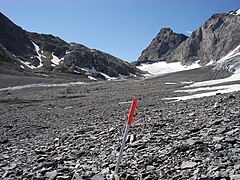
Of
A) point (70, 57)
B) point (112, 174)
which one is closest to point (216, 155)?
point (112, 174)

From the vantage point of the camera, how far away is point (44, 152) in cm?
1034

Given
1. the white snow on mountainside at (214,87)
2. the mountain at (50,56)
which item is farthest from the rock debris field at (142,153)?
the mountain at (50,56)

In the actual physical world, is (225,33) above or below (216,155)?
above

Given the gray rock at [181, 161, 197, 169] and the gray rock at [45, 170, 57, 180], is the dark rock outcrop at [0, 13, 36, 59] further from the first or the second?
the gray rock at [181, 161, 197, 169]

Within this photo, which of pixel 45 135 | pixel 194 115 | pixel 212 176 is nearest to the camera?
pixel 212 176

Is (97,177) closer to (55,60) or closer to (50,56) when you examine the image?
(55,60)

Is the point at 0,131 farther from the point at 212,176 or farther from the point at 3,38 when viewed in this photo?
the point at 3,38

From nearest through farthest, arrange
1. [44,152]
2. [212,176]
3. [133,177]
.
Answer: [212,176], [133,177], [44,152]

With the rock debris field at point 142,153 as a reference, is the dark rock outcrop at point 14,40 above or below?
above

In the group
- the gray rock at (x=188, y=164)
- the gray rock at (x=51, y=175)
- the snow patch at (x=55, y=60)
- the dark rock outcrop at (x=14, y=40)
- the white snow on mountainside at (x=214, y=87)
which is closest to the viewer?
the gray rock at (x=188, y=164)

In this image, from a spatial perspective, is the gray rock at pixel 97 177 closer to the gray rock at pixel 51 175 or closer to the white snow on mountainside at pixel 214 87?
the gray rock at pixel 51 175

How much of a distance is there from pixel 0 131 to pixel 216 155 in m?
13.1

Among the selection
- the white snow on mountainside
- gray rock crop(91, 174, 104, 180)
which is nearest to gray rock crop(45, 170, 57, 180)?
gray rock crop(91, 174, 104, 180)

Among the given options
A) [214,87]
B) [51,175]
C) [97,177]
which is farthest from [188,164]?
[214,87]
